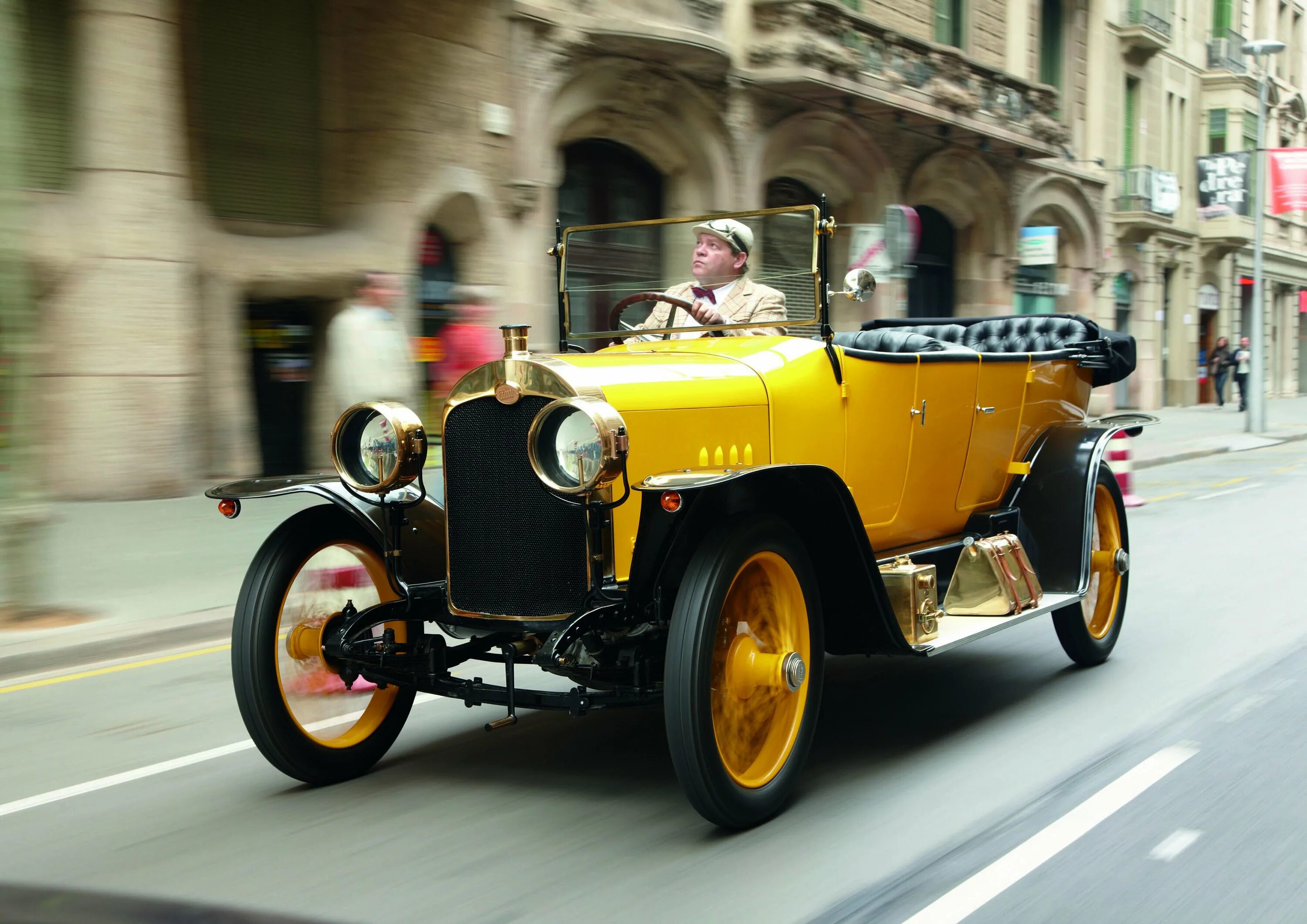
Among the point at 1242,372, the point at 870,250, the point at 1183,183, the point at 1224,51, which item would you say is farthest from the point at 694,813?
the point at 1224,51

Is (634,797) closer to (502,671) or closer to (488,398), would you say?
Answer: (488,398)

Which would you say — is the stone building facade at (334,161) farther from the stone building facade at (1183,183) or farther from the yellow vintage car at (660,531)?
the stone building facade at (1183,183)

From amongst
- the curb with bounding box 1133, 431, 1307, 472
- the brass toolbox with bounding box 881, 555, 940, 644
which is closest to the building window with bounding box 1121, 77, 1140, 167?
the curb with bounding box 1133, 431, 1307, 472

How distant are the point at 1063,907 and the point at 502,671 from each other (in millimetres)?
3181

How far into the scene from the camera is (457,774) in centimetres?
429

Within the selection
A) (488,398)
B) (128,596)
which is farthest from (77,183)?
(488,398)

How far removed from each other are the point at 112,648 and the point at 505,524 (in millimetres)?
3335

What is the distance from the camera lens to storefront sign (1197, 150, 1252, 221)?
82.9 ft

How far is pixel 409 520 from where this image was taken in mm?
4336

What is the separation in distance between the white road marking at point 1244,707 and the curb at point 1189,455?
471 inches

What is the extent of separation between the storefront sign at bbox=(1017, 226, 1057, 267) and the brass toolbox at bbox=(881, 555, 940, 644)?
21.0 meters

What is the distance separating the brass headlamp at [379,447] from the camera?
13.2ft

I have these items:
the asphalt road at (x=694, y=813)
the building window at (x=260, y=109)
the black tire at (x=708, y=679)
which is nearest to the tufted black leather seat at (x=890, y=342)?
the asphalt road at (x=694, y=813)

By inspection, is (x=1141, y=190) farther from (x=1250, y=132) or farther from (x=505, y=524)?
(x=505, y=524)
